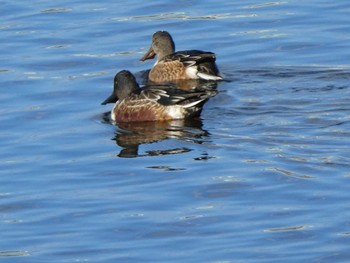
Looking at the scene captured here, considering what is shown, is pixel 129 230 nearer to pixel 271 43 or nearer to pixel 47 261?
pixel 47 261

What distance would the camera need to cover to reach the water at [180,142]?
37.9 feet

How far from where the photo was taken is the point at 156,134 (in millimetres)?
15695

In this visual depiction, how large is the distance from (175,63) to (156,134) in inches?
117

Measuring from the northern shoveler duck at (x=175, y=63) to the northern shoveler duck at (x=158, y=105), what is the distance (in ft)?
3.79

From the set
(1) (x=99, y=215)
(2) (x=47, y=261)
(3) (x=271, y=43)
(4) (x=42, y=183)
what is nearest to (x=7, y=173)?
(4) (x=42, y=183)

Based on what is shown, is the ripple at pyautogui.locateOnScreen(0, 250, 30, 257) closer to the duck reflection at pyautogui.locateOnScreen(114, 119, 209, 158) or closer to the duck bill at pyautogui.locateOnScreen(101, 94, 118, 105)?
the duck reflection at pyautogui.locateOnScreen(114, 119, 209, 158)

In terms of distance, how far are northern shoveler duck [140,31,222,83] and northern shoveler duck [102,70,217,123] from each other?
3.79 feet

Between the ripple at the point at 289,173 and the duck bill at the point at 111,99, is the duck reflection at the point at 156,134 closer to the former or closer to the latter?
the duck bill at the point at 111,99

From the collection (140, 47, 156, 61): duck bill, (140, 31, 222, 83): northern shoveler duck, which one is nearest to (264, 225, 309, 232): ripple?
(140, 31, 222, 83): northern shoveler duck

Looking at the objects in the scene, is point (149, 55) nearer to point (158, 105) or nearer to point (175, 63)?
point (175, 63)

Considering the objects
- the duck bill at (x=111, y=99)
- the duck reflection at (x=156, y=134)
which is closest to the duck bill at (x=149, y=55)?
the duck bill at (x=111, y=99)

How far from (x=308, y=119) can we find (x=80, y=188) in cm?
319

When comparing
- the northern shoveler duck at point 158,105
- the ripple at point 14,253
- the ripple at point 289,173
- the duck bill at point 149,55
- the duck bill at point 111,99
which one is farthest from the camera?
the duck bill at point 149,55

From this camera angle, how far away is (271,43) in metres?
19.2
